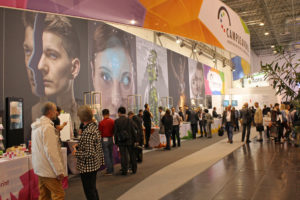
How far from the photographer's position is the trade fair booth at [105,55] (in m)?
2.00

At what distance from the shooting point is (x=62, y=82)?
7395 millimetres

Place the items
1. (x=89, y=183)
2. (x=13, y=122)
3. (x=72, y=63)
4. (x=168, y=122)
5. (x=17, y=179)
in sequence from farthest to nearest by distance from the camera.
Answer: (x=168, y=122) → (x=72, y=63) → (x=13, y=122) → (x=17, y=179) → (x=89, y=183)

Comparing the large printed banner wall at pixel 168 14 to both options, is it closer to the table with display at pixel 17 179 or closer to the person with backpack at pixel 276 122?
the table with display at pixel 17 179

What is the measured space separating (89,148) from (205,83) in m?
17.0

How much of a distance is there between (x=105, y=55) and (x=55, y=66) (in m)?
2.35

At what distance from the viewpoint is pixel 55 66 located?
283 inches

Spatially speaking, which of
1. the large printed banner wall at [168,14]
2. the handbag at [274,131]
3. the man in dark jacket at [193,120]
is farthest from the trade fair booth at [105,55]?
the handbag at [274,131]

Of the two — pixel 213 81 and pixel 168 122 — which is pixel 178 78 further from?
pixel 168 122

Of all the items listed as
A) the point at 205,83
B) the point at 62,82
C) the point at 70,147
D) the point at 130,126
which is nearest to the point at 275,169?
the point at 130,126

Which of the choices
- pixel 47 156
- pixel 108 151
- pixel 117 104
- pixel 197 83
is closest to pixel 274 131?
pixel 117 104

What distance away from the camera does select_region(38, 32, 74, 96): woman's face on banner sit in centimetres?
689

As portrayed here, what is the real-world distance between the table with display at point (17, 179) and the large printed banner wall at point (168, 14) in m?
2.60

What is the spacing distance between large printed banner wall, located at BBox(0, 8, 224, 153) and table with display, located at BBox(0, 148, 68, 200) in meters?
2.49

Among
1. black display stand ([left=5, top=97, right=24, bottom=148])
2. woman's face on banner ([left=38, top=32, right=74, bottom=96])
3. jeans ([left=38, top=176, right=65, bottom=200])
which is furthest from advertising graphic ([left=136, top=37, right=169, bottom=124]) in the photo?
jeans ([left=38, top=176, right=65, bottom=200])
